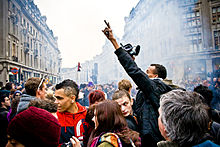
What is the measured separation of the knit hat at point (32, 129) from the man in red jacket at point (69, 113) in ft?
4.01

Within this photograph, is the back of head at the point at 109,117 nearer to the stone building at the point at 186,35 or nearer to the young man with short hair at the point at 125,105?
the young man with short hair at the point at 125,105

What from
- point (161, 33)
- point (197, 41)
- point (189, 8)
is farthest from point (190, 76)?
point (189, 8)

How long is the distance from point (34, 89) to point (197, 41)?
2821 centimetres

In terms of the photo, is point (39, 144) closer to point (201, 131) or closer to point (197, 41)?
point (201, 131)

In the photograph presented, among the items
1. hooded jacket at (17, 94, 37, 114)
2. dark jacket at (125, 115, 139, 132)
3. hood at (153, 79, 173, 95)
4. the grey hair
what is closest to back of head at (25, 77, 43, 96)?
hooded jacket at (17, 94, 37, 114)

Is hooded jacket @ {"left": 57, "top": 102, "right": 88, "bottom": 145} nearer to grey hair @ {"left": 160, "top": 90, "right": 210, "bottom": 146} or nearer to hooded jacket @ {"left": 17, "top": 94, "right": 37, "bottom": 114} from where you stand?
hooded jacket @ {"left": 17, "top": 94, "right": 37, "bottom": 114}

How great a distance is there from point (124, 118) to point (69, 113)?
1083 mm

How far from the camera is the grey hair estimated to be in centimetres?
105

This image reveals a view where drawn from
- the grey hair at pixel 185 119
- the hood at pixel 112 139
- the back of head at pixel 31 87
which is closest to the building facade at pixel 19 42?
the back of head at pixel 31 87

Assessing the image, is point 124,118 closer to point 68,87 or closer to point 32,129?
point 32,129

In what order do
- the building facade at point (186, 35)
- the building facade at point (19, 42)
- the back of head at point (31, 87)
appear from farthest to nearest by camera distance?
the building facade at point (186, 35)
the building facade at point (19, 42)
the back of head at point (31, 87)

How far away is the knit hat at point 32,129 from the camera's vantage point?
1188 mm

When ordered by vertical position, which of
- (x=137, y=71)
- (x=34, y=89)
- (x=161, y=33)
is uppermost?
(x=161, y=33)

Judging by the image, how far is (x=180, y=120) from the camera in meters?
1.07
